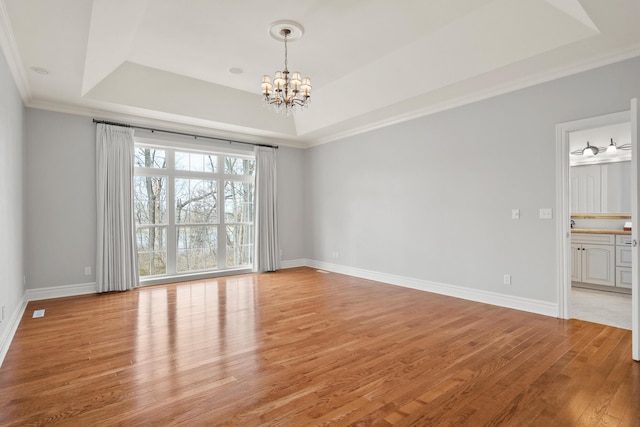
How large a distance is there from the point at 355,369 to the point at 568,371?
5.25 feet

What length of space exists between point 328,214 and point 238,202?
1879 mm

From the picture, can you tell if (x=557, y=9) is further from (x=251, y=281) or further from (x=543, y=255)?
(x=251, y=281)

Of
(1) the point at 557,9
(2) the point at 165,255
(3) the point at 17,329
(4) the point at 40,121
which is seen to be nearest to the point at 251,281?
(2) the point at 165,255

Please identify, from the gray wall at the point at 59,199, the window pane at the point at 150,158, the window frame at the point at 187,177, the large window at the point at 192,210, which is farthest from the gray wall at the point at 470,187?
the gray wall at the point at 59,199

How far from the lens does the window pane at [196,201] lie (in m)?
6.13

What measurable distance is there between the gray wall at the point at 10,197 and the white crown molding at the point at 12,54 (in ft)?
0.29

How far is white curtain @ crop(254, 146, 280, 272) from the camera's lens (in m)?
6.78

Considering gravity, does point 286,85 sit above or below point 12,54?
below

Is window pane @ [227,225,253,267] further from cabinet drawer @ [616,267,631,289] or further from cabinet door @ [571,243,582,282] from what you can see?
cabinet drawer @ [616,267,631,289]

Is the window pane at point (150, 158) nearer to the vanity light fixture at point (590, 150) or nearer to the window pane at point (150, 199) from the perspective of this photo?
the window pane at point (150, 199)

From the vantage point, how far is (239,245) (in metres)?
6.85

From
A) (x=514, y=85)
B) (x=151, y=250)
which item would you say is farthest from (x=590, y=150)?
(x=151, y=250)

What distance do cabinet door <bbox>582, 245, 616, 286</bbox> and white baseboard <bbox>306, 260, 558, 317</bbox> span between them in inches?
73.3

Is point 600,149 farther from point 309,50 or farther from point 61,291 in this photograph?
point 61,291
